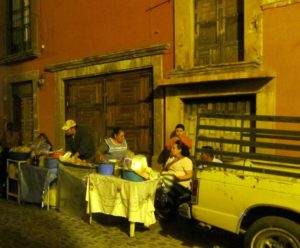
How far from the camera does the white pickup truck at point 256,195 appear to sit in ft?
16.2

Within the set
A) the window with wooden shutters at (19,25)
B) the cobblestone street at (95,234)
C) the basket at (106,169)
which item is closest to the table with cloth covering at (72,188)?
the cobblestone street at (95,234)

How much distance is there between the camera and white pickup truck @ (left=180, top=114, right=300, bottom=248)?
4945 millimetres

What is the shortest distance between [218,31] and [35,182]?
4.78m

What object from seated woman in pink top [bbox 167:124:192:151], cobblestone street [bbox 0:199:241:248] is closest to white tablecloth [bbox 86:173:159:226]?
cobblestone street [bbox 0:199:241:248]

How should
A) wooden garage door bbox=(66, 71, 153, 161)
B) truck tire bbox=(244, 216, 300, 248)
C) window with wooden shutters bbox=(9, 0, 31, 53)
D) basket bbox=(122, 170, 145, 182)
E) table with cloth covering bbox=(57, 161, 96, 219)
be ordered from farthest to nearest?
window with wooden shutters bbox=(9, 0, 31, 53)
wooden garage door bbox=(66, 71, 153, 161)
table with cloth covering bbox=(57, 161, 96, 219)
basket bbox=(122, 170, 145, 182)
truck tire bbox=(244, 216, 300, 248)

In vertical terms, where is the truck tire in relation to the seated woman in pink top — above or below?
below

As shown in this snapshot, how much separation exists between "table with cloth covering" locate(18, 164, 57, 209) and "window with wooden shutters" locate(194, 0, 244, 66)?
13.1 ft

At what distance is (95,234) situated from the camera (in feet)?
22.7

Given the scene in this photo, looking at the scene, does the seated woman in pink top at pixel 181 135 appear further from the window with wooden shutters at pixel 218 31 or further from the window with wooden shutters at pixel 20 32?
the window with wooden shutters at pixel 20 32

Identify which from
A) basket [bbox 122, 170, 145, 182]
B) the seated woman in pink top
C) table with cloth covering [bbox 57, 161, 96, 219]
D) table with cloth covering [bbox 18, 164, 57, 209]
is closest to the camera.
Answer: basket [bbox 122, 170, 145, 182]

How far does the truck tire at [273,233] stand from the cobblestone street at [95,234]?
3.38 ft

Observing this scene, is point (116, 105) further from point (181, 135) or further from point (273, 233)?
point (273, 233)

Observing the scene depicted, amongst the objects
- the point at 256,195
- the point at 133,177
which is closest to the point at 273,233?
the point at 256,195

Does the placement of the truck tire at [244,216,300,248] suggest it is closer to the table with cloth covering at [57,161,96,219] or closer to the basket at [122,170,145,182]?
the basket at [122,170,145,182]
